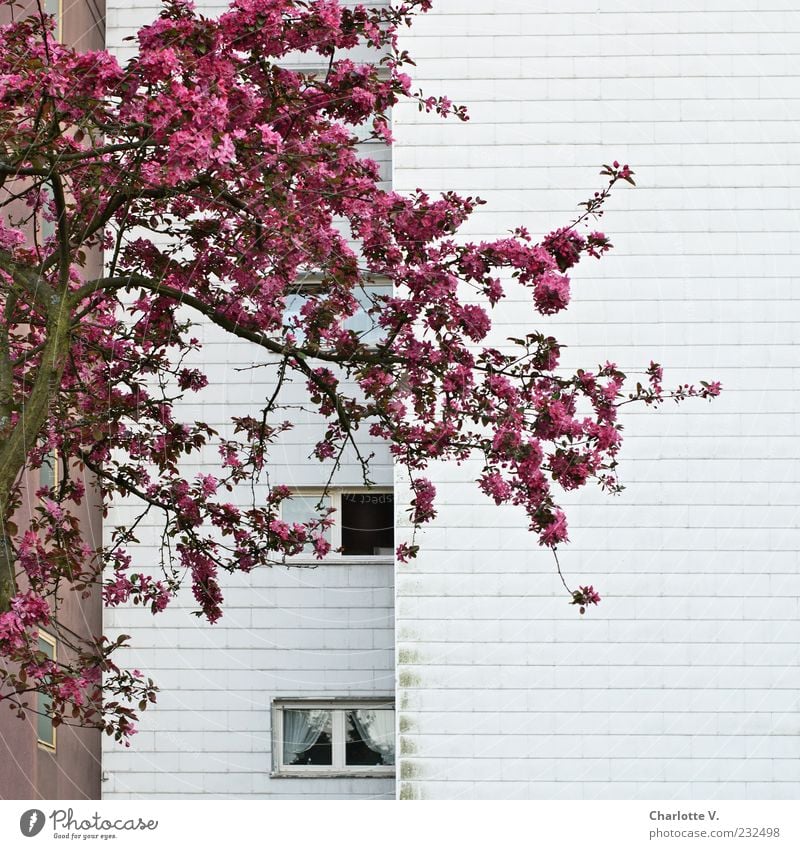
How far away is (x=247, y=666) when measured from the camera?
12.3 metres

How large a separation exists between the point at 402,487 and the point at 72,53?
634 cm

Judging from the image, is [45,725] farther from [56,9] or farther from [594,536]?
[56,9]

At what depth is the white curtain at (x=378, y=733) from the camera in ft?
40.4

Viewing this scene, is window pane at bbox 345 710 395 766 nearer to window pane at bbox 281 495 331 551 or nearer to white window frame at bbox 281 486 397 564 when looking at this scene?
white window frame at bbox 281 486 397 564

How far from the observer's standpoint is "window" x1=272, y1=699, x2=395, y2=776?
40.3ft

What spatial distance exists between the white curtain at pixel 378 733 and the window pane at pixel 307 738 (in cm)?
26

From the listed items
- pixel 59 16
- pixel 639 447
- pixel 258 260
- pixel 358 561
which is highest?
pixel 59 16

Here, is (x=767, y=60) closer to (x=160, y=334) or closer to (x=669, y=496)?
(x=669, y=496)

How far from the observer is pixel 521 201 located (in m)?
12.4

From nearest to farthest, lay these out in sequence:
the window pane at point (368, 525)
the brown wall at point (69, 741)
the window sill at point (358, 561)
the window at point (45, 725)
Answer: the brown wall at point (69, 741) → the window at point (45, 725) → the window sill at point (358, 561) → the window pane at point (368, 525)

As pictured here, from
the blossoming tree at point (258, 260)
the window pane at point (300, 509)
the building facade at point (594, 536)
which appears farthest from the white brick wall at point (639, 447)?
the blossoming tree at point (258, 260)

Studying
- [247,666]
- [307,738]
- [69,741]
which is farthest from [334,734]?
[69,741]

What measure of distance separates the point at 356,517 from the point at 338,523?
16cm

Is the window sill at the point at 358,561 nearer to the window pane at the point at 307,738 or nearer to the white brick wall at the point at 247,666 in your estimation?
the white brick wall at the point at 247,666
